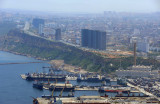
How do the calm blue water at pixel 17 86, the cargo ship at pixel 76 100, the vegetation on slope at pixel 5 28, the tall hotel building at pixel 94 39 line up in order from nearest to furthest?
the cargo ship at pixel 76 100 < the calm blue water at pixel 17 86 < the tall hotel building at pixel 94 39 < the vegetation on slope at pixel 5 28

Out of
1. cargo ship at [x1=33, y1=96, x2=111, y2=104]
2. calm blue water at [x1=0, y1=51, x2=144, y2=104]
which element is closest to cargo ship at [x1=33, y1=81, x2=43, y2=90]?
calm blue water at [x1=0, y1=51, x2=144, y2=104]

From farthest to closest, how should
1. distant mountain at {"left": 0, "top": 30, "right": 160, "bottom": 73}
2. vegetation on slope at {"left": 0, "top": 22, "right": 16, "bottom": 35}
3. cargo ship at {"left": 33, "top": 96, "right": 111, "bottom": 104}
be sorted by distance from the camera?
vegetation on slope at {"left": 0, "top": 22, "right": 16, "bottom": 35}
distant mountain at {"left": 0, "top": 30, "right": 160, "bottom": 73}
cargo ship at {"left": 33, "top": 96, "right": 111, "bottom": 104}

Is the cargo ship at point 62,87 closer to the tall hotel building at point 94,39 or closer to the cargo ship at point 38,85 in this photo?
the cargo ship at point 38,85

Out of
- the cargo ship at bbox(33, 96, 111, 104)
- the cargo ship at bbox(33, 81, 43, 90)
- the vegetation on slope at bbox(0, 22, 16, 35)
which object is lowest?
the vegetation on slope at bbox(0, 22, 16, 35)

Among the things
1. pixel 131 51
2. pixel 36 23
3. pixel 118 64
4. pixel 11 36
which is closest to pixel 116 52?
pixel 131 51

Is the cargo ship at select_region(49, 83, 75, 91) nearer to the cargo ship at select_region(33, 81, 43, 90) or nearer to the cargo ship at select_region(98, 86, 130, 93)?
the cargo ship at select_region(33, 81, 43, 90)

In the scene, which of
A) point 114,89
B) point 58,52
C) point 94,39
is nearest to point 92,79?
point 114,89

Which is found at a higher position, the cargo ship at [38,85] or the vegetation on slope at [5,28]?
the cargo ship at [38,85]

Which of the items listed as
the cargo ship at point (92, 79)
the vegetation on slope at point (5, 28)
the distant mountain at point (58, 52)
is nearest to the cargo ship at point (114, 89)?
the cargo ship at point (92, 79)

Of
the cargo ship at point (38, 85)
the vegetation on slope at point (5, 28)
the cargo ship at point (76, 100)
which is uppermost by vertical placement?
the cargo ship at point (76, 100)

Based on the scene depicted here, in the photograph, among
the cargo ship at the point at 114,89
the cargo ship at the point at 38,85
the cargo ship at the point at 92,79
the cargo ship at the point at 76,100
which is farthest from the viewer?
the cargo ship at the point at 92,79
